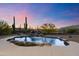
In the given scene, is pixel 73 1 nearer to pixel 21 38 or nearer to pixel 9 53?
pixel 21 38

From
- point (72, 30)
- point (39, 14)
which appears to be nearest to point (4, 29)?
point (39, 14)

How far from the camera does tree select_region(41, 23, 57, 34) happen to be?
2.75 m

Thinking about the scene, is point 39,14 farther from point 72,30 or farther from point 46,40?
point 72,30

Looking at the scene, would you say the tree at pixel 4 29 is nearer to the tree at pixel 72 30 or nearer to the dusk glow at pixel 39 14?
the dusk glow at pixel 39 14

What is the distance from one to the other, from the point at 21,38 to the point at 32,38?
124mm

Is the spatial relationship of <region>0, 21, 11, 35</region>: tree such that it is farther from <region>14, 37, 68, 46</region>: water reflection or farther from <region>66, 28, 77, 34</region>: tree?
A: <region>66, 28, 77, 34</region>: tree

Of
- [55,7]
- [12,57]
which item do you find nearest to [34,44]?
[12,57]

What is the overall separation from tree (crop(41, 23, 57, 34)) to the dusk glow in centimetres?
4

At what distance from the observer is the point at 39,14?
9.05 feet

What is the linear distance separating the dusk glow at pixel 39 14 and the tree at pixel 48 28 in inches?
1.6

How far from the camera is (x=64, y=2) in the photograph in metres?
2.74

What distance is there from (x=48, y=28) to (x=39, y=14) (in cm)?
19

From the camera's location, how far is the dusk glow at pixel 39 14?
2740mm

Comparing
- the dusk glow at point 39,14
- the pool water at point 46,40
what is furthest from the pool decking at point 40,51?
the dusk glow at point 39,14
